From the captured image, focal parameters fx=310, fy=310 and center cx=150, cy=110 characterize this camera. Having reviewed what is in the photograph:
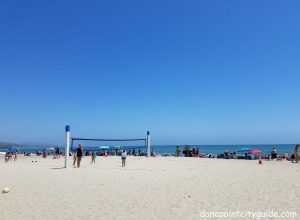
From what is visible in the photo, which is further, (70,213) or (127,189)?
(127,189)

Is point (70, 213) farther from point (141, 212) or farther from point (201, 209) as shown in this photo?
point (201, 209)

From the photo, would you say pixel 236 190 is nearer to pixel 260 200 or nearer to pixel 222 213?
pixel 260 200

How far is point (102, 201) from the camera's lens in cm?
735

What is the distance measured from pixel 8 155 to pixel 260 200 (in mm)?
21184

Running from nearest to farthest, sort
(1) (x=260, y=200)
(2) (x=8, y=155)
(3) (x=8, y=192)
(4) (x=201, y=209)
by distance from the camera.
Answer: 1. (4) (x=201, y=209)
2. (1) (x=260, y=200)
3. (3) (x=8, y=192)
4. (2) (x=8, y=155)

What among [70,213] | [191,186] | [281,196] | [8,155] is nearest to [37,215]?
[70,213]

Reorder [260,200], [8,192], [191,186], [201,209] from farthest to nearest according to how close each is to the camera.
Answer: [191,186]
[8,192]
[260,200]
[201,209]

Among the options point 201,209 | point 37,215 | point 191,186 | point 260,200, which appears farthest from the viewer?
point 191,186

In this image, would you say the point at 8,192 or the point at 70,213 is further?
the point at 8,192

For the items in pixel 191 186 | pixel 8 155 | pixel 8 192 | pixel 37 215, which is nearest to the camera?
pixel 37 215

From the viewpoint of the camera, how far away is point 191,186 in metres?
9.36

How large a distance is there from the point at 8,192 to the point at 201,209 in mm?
5306

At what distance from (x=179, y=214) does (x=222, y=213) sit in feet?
2.89

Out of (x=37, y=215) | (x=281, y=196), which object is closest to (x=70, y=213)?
(x=37, y=215)
